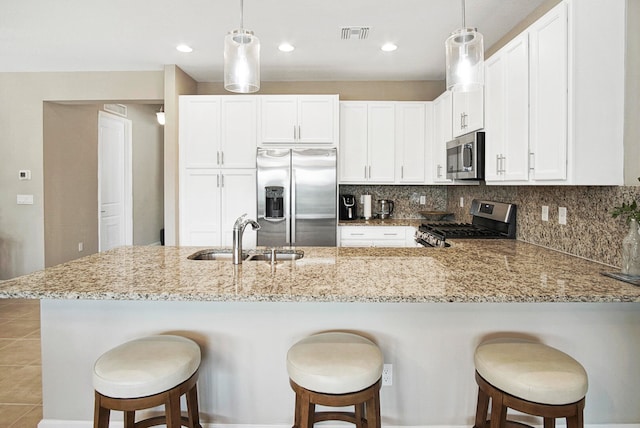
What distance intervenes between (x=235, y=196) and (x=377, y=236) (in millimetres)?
1609

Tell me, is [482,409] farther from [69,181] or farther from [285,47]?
[69,181]

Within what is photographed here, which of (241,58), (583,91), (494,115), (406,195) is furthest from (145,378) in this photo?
(406,195)

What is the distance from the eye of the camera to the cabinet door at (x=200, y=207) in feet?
14.1

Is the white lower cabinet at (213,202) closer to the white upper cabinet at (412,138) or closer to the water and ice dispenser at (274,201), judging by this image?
the water and ice dispenser at (274,201)

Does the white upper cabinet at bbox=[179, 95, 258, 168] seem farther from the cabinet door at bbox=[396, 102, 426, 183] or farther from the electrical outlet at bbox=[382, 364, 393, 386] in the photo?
the electrical outlet at bbox=[382, 364, 393, 386]

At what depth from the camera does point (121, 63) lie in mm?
4262

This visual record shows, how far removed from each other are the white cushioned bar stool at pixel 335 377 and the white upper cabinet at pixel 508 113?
1.60 meters

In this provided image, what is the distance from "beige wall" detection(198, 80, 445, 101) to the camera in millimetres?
4781

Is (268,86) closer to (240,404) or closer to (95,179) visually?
(95,179)

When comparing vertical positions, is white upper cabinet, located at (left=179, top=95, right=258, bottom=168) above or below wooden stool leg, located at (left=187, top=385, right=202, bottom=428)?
above

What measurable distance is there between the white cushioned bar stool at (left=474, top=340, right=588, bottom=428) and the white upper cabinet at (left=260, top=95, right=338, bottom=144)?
3.10 m

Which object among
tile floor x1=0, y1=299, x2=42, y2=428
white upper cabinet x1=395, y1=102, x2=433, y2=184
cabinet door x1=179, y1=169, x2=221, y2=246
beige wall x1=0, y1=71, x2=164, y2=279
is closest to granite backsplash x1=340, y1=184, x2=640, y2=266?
white upper cabinet x1=395, y1=102, x2=433, y2=184

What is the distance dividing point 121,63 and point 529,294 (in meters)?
4.50

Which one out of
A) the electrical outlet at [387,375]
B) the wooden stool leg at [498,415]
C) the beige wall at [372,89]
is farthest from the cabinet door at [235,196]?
the wooden stool leg at [498,415]
